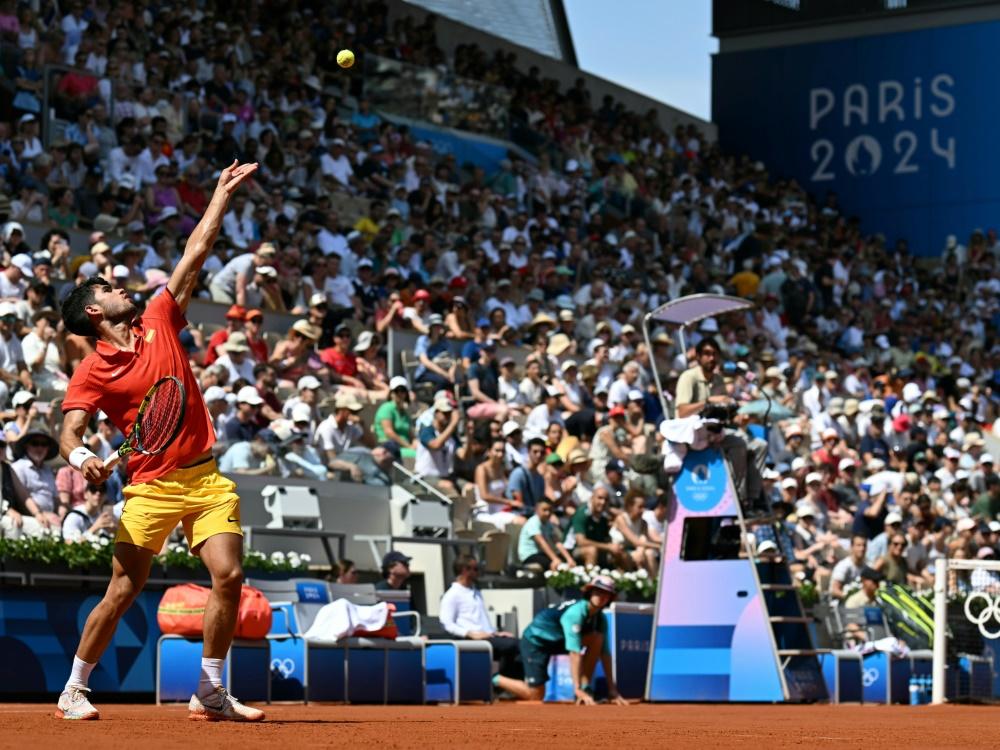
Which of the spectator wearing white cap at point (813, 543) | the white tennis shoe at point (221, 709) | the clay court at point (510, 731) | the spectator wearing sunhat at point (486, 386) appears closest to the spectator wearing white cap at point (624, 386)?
the spectator wearing sunhat at point (486, 386)

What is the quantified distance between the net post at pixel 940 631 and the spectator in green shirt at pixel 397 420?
5.87 m

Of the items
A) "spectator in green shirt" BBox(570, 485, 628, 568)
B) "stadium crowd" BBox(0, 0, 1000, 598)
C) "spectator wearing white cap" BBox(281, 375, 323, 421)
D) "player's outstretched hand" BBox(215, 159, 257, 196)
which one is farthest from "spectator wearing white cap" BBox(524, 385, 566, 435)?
"player's outstretched hand" BBox(215, 159, 257, 196)

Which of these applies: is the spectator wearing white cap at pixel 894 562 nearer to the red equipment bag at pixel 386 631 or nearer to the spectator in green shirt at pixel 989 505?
the spectator in green shirt at pixel 989 505

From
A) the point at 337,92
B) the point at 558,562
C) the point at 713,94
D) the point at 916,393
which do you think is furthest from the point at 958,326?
the point at 558,562

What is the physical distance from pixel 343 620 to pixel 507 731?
19.2 feet

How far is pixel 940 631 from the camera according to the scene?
628 inches

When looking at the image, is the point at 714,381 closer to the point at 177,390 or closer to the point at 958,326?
the point at 177,390

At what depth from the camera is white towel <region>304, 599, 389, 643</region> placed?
47.4 feet

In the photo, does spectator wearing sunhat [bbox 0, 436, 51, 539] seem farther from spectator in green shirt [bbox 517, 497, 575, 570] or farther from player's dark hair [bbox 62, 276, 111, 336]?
player's dark hair [bbox 62, 276, 111, 336]

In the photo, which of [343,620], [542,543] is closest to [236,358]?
[542,543]

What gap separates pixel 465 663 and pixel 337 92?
1335 centimetres

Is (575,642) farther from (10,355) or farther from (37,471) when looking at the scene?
(10,355)

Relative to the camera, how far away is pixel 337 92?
2678 centimetres

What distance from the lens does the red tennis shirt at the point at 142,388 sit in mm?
8648
